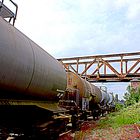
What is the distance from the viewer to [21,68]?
5.68 metres

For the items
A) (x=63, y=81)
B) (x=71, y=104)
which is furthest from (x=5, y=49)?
(x=71, y=104)

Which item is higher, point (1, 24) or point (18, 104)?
point (1, 24)

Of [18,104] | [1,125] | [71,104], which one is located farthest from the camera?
[71,104]

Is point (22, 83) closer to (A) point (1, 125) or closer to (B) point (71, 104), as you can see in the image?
(A) point (1, 125)

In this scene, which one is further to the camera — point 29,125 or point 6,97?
point 29,125

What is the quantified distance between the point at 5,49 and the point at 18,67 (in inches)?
24.9

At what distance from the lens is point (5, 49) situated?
5047mm

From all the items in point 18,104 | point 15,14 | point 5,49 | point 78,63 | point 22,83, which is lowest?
point 18,104

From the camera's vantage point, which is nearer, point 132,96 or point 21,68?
point 21,68

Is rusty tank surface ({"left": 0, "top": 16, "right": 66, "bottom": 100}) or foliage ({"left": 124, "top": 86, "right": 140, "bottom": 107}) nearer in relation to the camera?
rusty tank surface ({"left": 0, "top": 16, "right": 66, "bottom": 100})

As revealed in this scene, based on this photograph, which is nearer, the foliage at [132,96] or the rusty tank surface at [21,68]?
the rusty tank surface at [21,68]

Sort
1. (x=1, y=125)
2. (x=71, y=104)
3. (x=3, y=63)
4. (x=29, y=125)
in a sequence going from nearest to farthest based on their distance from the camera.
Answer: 1. (x=3, y=63)
2. (x=1, y=125)
3. (x=29, y=125)
4. (x=71, y=104)

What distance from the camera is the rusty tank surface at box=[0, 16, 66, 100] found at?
510cm

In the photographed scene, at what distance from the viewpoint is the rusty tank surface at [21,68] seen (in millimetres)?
5098
